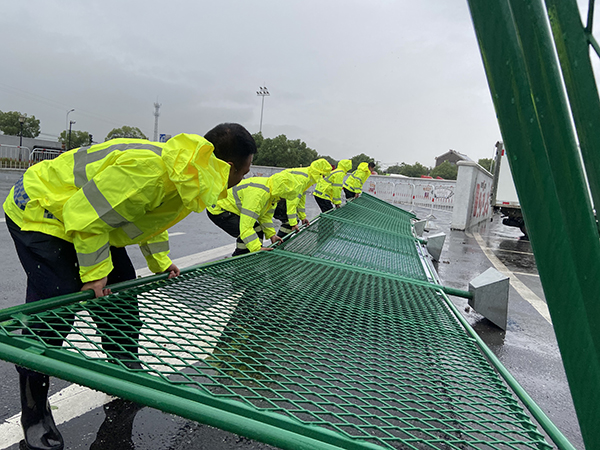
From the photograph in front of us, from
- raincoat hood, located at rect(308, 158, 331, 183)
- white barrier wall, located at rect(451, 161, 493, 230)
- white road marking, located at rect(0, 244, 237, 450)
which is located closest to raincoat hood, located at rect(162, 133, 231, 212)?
white road marking, located at rect(0, 244, 237, 450)

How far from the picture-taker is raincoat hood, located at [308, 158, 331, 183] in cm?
822

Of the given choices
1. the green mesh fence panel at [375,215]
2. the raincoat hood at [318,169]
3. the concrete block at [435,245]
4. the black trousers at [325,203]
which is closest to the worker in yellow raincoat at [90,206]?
the green mesh fence panel at [375,215]

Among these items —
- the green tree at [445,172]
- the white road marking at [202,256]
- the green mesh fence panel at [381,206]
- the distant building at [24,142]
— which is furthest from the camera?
the green tree at [445,172]

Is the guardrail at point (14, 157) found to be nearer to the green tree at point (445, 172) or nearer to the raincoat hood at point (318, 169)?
the raincoat hood at point (318, 169)

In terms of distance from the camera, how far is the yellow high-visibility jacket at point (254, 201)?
181 inches

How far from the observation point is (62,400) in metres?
2.51

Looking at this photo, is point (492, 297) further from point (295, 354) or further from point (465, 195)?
point (465, 195)

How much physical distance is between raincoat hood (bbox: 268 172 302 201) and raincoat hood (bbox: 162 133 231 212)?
12.0 ft

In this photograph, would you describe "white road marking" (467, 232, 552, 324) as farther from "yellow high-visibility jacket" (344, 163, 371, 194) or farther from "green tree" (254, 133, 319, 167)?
"green tree" (254, 133, 319, 167)

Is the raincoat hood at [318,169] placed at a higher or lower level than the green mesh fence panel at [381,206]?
higher

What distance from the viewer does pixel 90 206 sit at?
6.02 feet

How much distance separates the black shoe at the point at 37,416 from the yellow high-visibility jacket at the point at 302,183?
14.5ft

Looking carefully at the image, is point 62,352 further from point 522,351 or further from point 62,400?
point 522,351

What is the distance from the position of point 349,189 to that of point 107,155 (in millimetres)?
11272
